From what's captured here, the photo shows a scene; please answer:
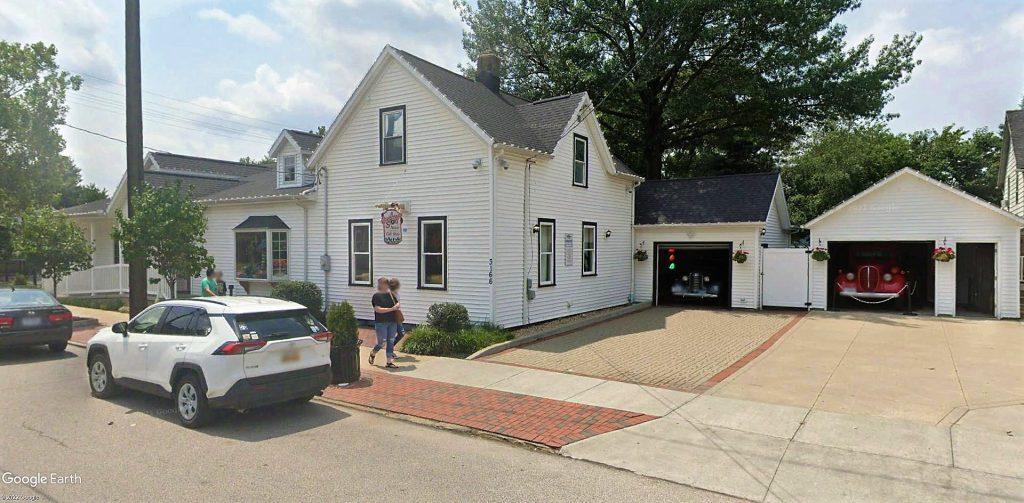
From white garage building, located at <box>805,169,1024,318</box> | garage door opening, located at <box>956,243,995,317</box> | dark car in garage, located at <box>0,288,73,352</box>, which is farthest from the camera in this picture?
garage door opening, located at <box>956,243,995,317</box>

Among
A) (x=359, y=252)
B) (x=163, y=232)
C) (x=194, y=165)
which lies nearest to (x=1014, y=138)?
(x=359, y=252)

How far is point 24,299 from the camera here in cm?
1223

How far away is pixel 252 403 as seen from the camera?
7.11m

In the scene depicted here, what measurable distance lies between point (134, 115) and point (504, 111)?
906 centimetres

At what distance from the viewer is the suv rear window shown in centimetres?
730

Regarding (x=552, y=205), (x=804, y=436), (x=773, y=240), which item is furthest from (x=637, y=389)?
(x=773, y=240)

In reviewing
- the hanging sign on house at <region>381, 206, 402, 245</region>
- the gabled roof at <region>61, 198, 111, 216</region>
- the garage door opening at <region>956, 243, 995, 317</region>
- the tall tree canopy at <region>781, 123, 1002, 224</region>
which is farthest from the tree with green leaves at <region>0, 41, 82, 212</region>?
the tall tree canopy at <region>781, 123, 1002, 224</region>

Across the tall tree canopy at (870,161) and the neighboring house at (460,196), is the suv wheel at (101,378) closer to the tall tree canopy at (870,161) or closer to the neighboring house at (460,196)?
the neighboring house at (460,196)

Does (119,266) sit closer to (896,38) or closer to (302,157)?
(302,157)

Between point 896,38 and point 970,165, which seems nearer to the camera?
point 896,38

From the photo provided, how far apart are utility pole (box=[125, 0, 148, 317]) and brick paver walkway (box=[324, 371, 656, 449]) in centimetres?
716

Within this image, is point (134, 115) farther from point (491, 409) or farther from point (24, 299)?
point (491, 409)

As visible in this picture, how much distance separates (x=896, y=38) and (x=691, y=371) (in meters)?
22.6

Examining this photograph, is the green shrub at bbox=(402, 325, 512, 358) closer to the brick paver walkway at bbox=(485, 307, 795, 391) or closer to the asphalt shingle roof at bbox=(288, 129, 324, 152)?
the brick paver walkway at bbox=(485, 307, 795, 391)
